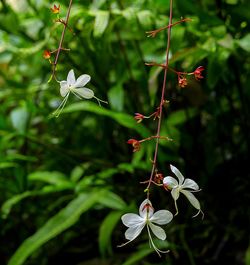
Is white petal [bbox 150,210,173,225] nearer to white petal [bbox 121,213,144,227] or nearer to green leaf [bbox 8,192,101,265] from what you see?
white petal [bbox 121,213,144,227]

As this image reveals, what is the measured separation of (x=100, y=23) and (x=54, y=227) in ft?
1.33

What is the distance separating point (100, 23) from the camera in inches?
33.0

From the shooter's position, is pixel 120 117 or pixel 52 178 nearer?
pixel 120 117

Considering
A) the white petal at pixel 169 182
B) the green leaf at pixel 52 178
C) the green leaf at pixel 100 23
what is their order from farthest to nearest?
the green leaf at pixel 52 178, the green leaf at pixel 100 23, the white petal at pixel 169 182

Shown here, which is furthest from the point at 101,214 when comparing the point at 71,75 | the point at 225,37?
the point at 71,75

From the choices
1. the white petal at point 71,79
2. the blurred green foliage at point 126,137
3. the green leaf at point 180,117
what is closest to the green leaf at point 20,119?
the blurred green foliage at point 126,137

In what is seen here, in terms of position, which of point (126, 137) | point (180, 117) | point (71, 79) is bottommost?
point (126, 137)

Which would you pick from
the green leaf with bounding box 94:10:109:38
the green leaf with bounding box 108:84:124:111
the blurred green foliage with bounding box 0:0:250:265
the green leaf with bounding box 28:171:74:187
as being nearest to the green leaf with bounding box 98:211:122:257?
the blurred green foliage with bounding box 0:0:250:265

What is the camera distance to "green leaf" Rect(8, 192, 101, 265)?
868 millimetres

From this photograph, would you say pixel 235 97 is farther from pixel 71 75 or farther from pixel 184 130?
pixel 71 75

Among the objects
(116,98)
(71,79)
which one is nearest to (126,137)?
(116,98)

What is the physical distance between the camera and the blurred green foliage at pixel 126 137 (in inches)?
36.4

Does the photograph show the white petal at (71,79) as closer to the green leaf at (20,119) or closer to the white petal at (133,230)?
the white petal at (133,230)

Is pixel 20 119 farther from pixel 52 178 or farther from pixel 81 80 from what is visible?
pixel 81 80
